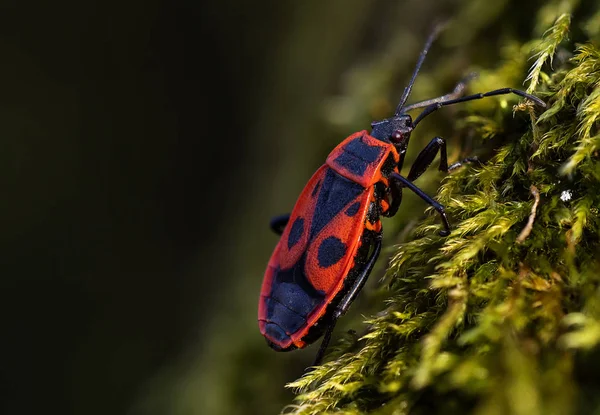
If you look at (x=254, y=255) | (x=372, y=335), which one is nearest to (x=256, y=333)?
(x=254, y=255)

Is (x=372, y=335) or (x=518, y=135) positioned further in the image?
(x=518, y=135)

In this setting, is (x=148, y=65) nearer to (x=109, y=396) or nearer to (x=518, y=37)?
(x=109, y=396)

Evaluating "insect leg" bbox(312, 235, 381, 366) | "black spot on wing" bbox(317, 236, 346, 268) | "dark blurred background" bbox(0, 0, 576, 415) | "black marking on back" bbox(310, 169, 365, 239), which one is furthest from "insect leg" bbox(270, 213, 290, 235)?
"dark blurred background" bbox(0, 0, 576, 415)

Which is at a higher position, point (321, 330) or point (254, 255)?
point (254, 255)

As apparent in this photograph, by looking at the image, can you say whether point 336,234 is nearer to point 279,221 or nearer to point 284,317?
point 284,317

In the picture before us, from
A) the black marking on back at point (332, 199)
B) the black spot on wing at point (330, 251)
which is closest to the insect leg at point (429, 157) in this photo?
the black marking on back at point (332, 199)

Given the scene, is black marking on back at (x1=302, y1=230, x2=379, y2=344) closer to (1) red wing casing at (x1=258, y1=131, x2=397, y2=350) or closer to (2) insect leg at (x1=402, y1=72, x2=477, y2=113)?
(1) red wing casing at (x1=258, y1=131, x2=397, y2=350)

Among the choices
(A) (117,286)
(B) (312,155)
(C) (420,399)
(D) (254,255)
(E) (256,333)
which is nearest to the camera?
A: (C) (420,399)
